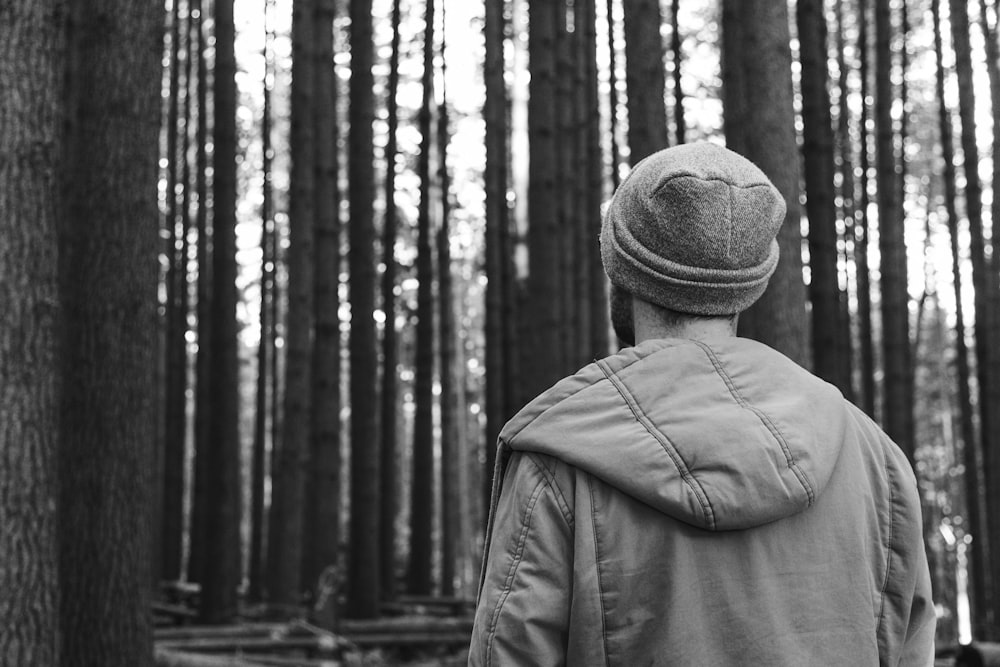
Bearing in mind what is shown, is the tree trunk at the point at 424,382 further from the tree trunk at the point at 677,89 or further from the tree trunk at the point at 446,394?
the tree trunk at the point at 677,89

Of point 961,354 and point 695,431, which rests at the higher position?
point 961,354

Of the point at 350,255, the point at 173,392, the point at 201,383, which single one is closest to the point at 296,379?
the point at 350,255

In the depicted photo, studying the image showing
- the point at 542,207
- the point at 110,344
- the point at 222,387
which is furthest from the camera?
the point at 222,387

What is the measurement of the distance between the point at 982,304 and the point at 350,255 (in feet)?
23.2

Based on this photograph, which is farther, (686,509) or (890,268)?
(890,268)

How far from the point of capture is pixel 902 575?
59.8 inches

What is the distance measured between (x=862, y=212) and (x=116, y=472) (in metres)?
10.2

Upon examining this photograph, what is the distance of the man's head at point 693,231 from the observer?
1.50 meters

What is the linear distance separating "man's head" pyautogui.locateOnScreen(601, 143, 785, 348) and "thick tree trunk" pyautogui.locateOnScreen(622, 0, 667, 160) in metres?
5.34

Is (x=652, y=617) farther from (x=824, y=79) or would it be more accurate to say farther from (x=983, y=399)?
(x=983, y=399)

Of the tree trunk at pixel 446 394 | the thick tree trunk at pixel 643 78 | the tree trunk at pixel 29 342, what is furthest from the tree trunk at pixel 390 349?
the tree trunk at pixel 29 342

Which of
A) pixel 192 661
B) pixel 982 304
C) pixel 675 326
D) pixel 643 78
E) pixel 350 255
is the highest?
pixel 643 78

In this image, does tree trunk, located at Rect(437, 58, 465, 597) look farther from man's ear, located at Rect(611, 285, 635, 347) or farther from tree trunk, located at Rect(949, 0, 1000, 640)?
man's ear, located at Rect(611, 285, 635, 347)

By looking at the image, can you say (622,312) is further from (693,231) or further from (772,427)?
(772,427)
